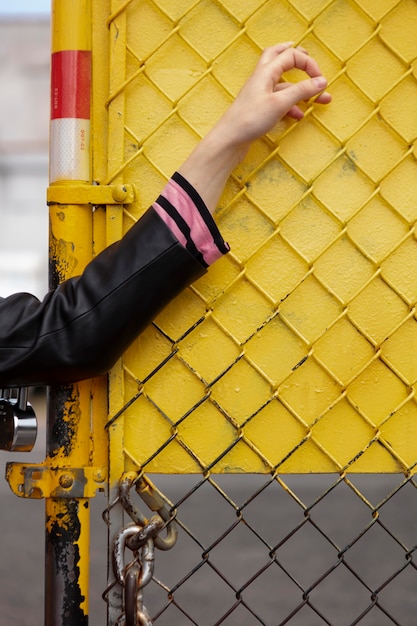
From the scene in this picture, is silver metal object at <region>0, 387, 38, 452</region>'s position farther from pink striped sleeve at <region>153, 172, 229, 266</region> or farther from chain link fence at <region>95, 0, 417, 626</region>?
pink striped sleeve at <region>153, 172, 229, 266</region>

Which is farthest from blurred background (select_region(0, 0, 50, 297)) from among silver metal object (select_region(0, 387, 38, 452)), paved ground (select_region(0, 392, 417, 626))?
silver metal object (select_region(0, 387, 38, 452))

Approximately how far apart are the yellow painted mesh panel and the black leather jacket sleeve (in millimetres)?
106

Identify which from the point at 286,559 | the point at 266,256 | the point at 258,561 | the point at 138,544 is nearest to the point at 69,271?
the point at 266,256

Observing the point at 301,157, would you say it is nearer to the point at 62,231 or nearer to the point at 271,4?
the point at 271,4

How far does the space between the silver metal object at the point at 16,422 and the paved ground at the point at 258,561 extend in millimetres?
1834

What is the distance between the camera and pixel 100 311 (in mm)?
1469

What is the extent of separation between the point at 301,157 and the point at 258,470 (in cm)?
62

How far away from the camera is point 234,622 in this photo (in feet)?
14.7

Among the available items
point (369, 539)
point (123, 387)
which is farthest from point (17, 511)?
point (123, 387)

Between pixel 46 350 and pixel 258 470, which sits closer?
pixel 46 350

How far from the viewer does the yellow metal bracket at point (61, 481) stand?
1.54m

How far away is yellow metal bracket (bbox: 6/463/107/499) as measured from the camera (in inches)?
60.4

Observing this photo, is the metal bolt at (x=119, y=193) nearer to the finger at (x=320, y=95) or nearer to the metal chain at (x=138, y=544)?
the finger at (x=320, y=95)

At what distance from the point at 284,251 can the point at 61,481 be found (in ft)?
2.02
